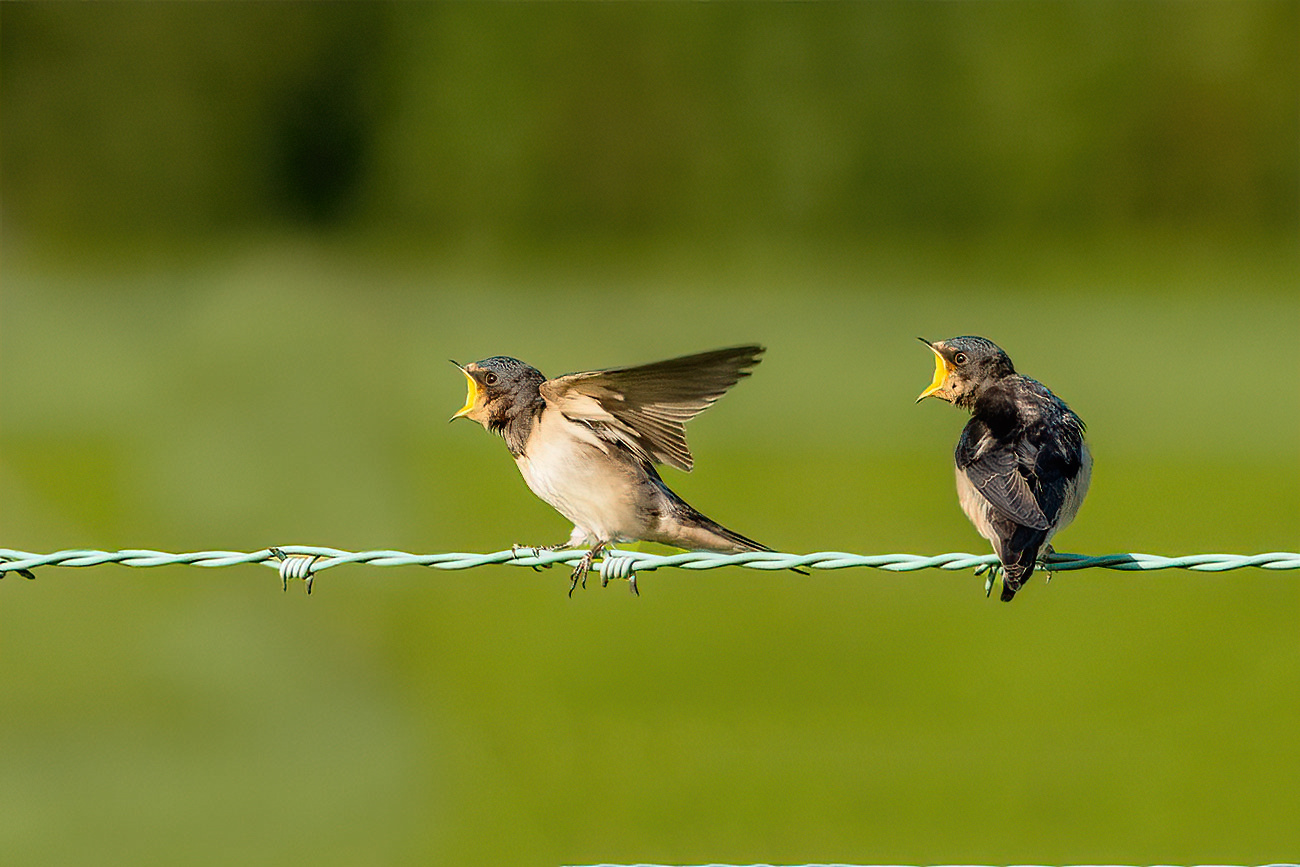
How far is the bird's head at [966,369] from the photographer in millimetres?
5246

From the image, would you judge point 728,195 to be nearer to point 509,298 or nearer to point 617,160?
point 617,160

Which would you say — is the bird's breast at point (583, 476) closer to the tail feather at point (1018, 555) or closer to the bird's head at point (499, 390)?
the bird's head at point (499, 390)

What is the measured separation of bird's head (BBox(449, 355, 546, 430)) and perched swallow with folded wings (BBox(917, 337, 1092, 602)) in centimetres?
122

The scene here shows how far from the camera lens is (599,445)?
490 cm

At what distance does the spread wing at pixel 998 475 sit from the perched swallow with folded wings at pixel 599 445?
Answer: 70cm

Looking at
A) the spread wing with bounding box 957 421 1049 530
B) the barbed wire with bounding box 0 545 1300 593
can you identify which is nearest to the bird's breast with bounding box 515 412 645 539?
the barbed wire with bounding box 0 545 1300 593

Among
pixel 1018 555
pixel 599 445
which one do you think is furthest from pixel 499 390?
pixel 1018 555

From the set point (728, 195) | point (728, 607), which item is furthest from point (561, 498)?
point (728, 195)

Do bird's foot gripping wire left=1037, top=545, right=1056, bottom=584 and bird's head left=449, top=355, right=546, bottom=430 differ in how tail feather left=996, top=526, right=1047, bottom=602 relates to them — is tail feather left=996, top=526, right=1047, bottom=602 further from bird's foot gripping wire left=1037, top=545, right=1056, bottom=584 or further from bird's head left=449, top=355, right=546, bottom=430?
bird's head left=449, top=355, right=546, bottom=430

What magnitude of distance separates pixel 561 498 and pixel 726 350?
36.5 inches

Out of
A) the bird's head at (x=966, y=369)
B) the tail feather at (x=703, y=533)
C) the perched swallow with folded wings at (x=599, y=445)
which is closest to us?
the perched swallow with folded wings at (x=599, y=445)

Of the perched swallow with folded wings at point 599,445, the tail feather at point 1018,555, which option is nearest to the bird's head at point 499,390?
the perched swallow with folded wings at point 599,445

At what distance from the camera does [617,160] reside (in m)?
30.1

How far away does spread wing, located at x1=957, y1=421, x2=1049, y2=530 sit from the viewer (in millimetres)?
4430
